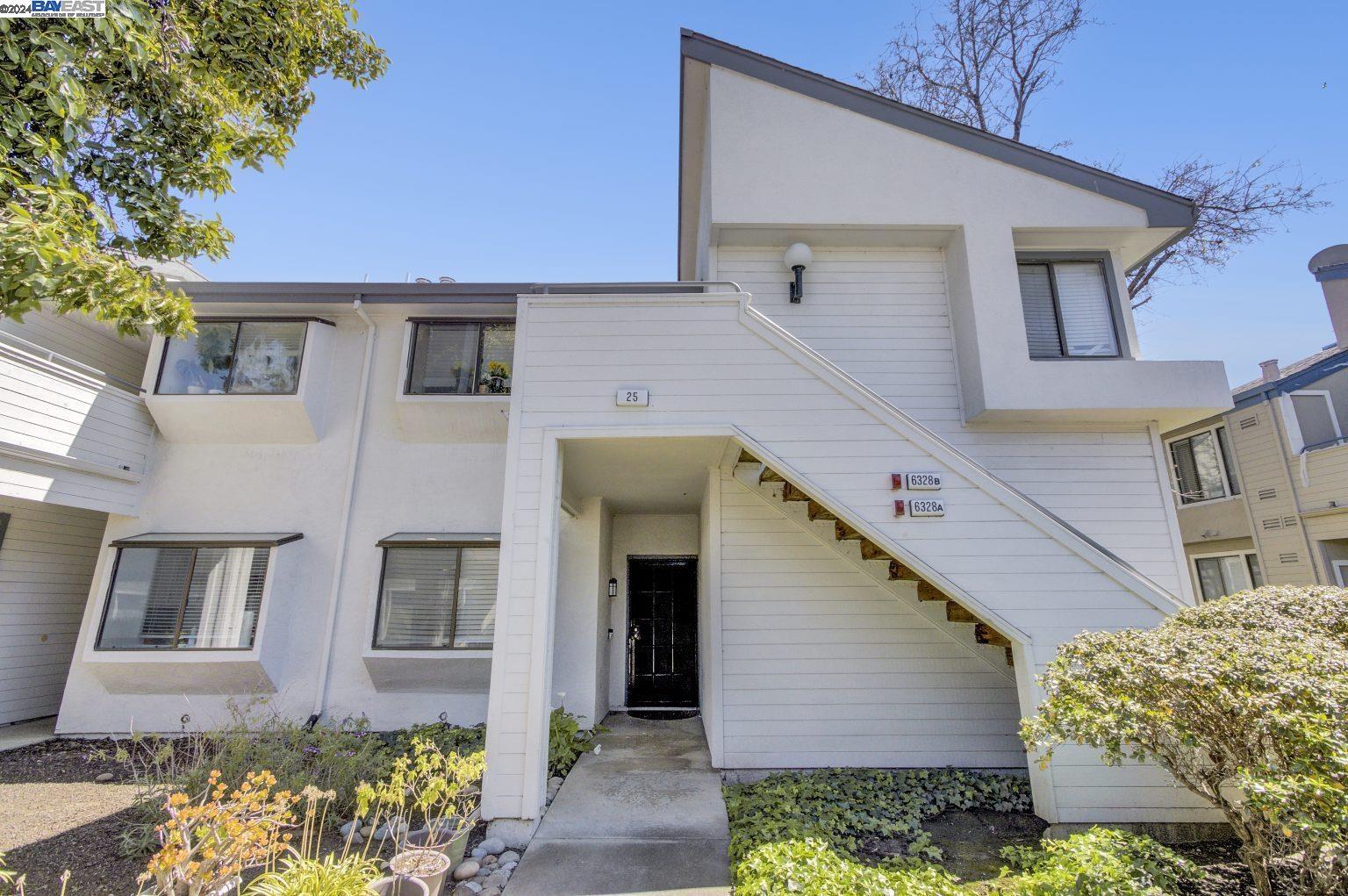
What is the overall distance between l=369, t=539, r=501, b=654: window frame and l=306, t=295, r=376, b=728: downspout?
0.62 m

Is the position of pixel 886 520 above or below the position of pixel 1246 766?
above

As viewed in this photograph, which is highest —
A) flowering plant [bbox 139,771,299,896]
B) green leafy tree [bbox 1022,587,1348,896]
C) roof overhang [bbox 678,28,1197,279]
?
roof overhang [bbox 678,28,1197,279]

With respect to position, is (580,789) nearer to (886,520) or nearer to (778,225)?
(886,520)

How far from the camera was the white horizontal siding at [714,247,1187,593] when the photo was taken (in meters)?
6.34

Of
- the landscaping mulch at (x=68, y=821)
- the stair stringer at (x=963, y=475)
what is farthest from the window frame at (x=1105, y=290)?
the landscaping mulch at (x=68, y=821)

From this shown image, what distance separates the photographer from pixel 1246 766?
10.7 feet

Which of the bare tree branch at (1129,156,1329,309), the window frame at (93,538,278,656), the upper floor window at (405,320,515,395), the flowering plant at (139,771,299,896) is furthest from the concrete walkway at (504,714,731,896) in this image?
the bare tree branch at (1129,156,1329,309)

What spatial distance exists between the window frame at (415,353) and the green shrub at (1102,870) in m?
7.04

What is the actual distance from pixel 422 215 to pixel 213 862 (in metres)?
8.42

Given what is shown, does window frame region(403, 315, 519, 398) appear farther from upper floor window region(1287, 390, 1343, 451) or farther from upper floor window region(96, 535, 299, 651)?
upper floor window region(1287, 390, 1343, 451)

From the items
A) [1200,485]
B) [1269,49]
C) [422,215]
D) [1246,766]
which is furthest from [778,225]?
[1200,485]

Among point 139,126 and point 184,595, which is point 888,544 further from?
point 184,595

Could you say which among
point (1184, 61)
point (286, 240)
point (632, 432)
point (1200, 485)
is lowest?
point (632, 432)
